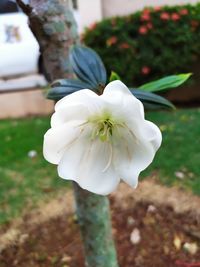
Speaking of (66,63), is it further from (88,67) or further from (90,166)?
(90,166)

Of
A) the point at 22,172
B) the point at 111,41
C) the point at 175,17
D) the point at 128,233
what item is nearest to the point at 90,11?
the point at 111,41

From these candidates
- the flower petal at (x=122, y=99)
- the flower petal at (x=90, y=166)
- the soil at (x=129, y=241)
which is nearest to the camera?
the flower petal at (x=122, y=99)

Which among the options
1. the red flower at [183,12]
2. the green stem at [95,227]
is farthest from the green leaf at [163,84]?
the red flower at [183,12]

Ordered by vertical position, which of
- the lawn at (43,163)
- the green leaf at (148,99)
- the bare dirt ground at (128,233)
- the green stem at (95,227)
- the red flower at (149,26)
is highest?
the green leaf at (148,99)

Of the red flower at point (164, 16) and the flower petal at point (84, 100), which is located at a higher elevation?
the flower petal at point (84, 100)

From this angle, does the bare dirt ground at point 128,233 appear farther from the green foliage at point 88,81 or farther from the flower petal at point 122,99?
the flower petal at point 122,99
